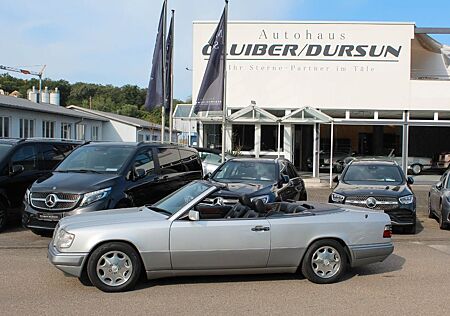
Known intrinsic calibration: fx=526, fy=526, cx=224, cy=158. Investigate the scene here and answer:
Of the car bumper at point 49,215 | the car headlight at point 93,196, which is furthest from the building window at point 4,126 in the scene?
the car headlight at point 93,196

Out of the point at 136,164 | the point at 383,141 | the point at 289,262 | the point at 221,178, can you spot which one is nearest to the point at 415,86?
the point at 383,141

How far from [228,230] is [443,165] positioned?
84.8ft

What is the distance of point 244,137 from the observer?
2494 cm

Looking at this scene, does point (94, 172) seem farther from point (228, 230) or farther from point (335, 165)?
point (335, 165)

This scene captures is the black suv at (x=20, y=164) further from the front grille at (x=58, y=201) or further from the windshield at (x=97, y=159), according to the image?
the front grille at (x=58, y=201)

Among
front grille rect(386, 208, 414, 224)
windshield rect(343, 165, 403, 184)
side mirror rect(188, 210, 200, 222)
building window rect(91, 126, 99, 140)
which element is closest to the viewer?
side mirror rect(188, 210, 200, 222)

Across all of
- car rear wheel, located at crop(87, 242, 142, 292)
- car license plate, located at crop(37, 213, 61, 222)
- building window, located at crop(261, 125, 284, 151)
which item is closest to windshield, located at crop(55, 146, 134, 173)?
car license plate, located at crop(37, 213, 61, 222)

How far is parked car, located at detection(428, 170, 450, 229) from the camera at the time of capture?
11.8 metres

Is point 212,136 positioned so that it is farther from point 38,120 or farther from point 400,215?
point 400,215

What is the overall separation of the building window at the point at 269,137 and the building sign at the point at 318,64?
1.15 m

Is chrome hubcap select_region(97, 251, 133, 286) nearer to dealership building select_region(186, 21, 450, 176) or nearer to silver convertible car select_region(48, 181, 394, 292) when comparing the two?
silver convertible car select_region(48, 181, 394, 292)

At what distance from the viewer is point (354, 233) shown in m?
7.12

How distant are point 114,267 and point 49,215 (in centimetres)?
345

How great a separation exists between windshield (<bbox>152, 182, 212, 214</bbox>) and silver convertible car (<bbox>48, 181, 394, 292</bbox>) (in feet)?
0.09
